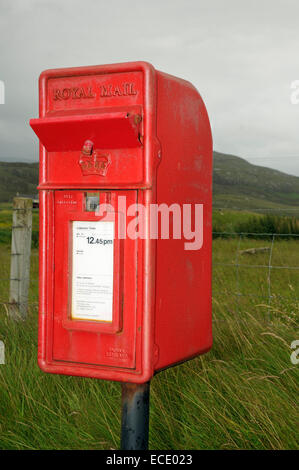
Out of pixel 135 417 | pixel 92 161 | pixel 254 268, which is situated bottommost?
pixel 135 417

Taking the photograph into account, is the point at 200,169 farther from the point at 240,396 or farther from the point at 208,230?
the point at 240,396

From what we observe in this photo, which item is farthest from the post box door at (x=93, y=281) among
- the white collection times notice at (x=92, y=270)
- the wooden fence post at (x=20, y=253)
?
the wooden fence post at (x=20, y=253)

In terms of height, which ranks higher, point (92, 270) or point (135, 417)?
point (92, 270)

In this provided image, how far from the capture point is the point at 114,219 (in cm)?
207

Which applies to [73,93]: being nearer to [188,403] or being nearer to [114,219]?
[114,219]

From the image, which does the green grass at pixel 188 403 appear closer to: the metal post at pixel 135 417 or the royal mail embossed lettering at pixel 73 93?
the metal post at pixel 135 417

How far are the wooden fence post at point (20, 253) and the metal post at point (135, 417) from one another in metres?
2.73

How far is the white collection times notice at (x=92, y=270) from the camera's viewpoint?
2.11 m

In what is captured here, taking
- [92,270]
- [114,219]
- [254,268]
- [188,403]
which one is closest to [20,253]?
[188,403]

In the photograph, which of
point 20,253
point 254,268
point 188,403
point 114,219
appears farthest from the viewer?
point 254,268

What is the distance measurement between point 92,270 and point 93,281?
0.04m

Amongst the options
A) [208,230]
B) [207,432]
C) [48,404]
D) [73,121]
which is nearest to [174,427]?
[207,432]

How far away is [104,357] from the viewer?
212cm

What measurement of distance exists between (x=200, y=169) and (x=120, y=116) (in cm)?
60
